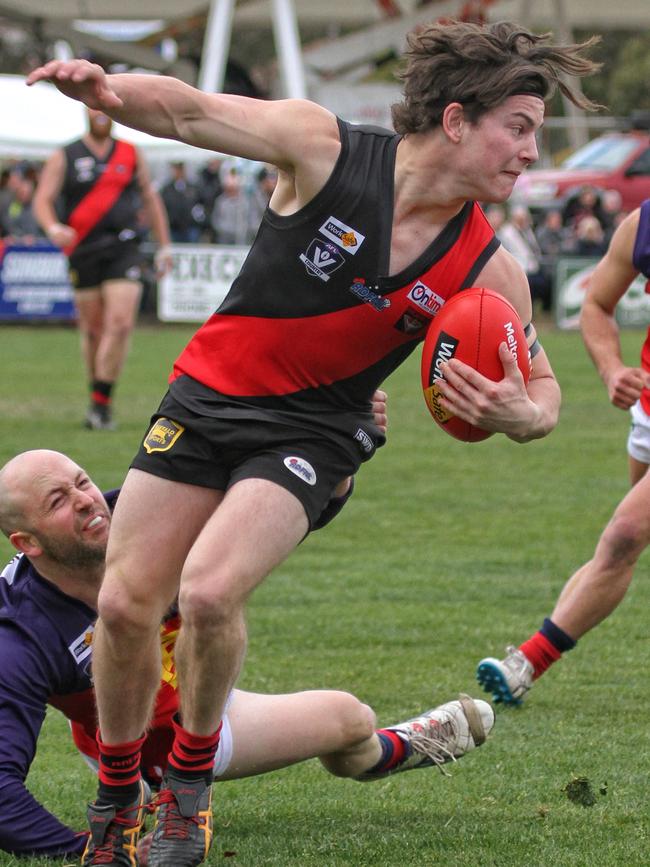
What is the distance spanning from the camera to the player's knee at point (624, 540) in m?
5.73

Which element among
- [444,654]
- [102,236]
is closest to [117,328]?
[102,236]

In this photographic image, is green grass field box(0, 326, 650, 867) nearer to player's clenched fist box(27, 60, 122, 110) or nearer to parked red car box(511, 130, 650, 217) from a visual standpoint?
player's clenched fist box(27, 60, 122, 110)

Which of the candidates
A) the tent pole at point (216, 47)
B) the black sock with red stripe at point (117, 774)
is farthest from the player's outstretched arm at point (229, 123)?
the tent pole at point (216, 47)

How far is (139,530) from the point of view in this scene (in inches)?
163

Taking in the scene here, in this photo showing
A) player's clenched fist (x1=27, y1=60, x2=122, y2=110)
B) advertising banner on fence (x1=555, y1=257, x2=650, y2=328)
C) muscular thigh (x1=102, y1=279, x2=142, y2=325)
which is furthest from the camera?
advertising banner on fence (x1=555, y1=257, x2=650, y2=328)

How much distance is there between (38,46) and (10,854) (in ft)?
119

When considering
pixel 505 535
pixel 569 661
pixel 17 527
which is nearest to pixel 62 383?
pixel 505 535

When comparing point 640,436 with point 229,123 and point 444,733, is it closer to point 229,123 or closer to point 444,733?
point 444,733

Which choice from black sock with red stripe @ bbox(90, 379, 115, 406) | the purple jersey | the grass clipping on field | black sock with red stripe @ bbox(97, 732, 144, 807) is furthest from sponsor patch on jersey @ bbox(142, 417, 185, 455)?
black sock with red stripe @ bbox(90, 379, 115, 406)

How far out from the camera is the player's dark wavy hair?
418 cm

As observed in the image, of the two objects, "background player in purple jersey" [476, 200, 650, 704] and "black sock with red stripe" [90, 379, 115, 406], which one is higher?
"background player in purple jersey" [476, 200, 650, 704]

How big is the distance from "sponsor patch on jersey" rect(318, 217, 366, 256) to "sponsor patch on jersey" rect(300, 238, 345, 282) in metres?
0.02

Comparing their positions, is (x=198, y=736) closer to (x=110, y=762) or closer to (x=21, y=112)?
(x=110, y=762)

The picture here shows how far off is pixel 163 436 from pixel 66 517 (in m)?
0.40
